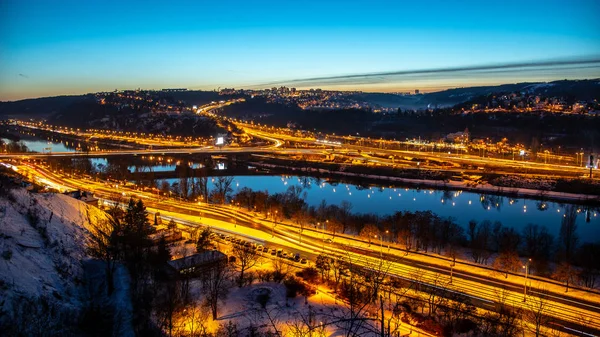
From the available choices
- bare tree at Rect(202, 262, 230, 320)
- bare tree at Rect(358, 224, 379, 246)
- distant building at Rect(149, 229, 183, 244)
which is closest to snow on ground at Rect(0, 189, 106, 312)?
distant building at Rect(149, 229, 183, 244)

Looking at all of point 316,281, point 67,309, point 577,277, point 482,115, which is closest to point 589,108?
point 482,115

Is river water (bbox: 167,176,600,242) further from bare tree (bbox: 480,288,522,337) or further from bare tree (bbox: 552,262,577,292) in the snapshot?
bare tree (bbox: 480,288,522,337)

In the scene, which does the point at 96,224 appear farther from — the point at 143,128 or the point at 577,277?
the point at 143,128

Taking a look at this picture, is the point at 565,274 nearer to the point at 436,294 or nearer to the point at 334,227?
the point at 436,294

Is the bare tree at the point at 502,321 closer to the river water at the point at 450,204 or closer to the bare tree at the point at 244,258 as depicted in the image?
the bare tree at the point at 244,258

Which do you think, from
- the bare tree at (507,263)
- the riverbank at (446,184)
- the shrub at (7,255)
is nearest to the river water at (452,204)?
the riverbank at (446,184)
